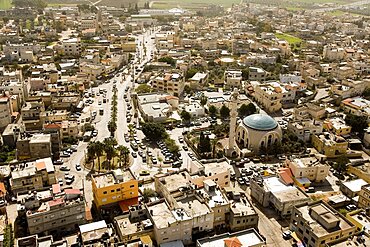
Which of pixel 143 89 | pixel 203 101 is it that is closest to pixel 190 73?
pixel 143 89

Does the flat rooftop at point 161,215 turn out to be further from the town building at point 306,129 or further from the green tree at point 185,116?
the town building at point 306,129

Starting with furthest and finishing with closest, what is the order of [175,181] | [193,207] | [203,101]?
[203,101] < [175,181] < [193,207]

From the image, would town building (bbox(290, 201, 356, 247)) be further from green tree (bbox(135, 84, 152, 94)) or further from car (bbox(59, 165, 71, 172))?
green tree (bbox(135, 84, 152, 94))

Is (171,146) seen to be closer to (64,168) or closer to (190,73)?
(64,168)

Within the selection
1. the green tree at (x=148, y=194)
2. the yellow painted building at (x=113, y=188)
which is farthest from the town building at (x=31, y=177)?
the green tree at (x=148, y=194)

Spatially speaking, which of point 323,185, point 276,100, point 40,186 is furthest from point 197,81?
point 40,186

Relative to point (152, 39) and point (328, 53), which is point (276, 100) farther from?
point (152, 39)
